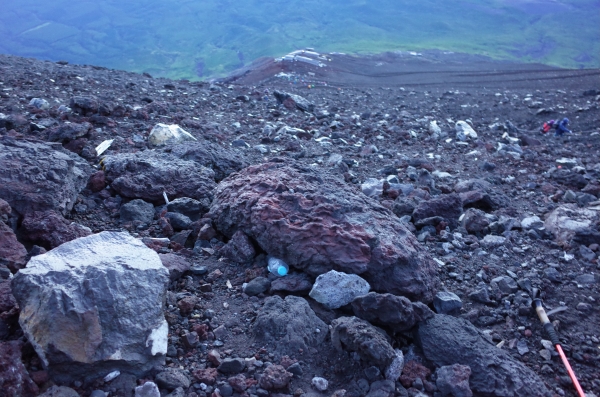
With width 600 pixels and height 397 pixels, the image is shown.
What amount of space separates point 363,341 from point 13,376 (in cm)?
Result: 137

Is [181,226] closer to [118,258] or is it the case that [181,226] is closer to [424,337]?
[118,258]

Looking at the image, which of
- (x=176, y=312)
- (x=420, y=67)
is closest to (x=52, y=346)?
(x=176, y=312)

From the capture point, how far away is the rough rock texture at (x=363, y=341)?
209 centimetres

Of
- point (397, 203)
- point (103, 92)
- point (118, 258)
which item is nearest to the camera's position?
point (118, 258)

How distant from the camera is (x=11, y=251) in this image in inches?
99.2

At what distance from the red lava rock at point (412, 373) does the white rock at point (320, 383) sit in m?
0.35

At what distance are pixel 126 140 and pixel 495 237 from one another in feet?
11.6

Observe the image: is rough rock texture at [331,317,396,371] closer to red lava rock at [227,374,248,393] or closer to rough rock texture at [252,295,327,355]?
rough rock texture at [252,295,327,355]

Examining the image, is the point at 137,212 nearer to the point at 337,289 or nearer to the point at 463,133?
the point at 337,289

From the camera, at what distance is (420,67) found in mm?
25172

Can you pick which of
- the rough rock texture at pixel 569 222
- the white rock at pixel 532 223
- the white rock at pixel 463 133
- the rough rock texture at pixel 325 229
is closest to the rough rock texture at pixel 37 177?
the rough rock texture at pixel 325 229

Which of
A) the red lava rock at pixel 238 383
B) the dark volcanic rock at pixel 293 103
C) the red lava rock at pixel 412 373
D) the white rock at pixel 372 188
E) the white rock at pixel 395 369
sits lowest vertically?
the dark volcanic rock at pixel 293 103

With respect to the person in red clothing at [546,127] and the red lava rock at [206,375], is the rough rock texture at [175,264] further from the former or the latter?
the person in red clothing at [546,127]

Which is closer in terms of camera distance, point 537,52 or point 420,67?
point 420,67
